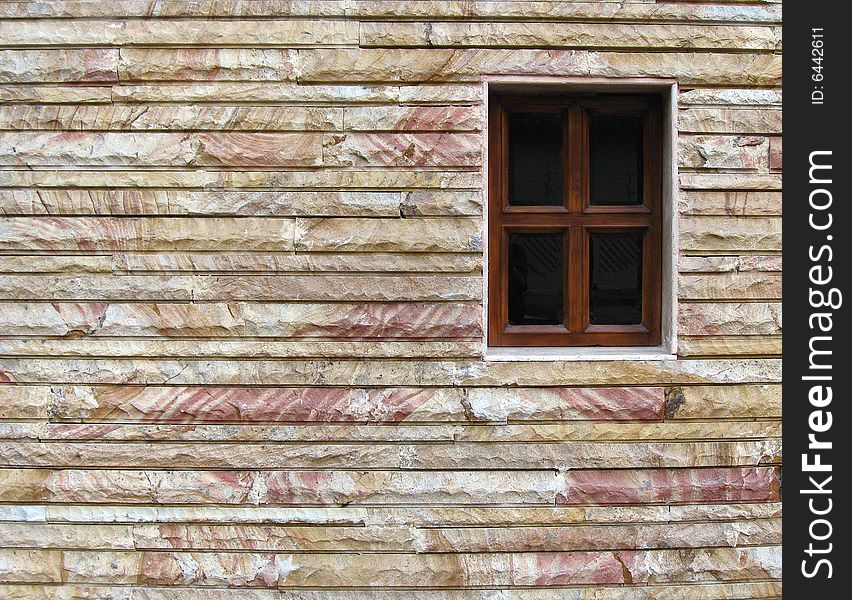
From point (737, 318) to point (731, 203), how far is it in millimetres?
510

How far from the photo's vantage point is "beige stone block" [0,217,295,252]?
2.77 metres

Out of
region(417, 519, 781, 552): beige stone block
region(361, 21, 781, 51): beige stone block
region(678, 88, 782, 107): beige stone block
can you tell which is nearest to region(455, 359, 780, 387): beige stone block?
region(417, 519, 781, 552): beige stone block

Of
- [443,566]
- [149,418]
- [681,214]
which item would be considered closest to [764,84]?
[681,214]

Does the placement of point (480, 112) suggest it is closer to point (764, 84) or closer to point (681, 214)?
point (681, 214)

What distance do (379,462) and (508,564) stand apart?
0.73 m

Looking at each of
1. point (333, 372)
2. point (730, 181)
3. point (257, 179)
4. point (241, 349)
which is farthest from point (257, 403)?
point (730, 181)

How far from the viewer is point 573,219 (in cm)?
292

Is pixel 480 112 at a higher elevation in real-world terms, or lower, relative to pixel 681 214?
higher

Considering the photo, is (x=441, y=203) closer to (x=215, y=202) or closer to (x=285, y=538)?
(x=215, y=202)

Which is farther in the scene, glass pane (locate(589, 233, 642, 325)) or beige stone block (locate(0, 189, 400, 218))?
glass pane (locate(589, 233, 642, 325))

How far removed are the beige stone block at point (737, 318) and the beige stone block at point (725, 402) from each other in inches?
9.9

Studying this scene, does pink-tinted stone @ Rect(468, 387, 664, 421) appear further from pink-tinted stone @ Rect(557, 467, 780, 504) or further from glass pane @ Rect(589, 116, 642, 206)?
glass pane @ Rect(589, 116, 642, 206)

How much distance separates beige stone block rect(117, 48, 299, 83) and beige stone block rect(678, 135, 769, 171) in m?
1.77
